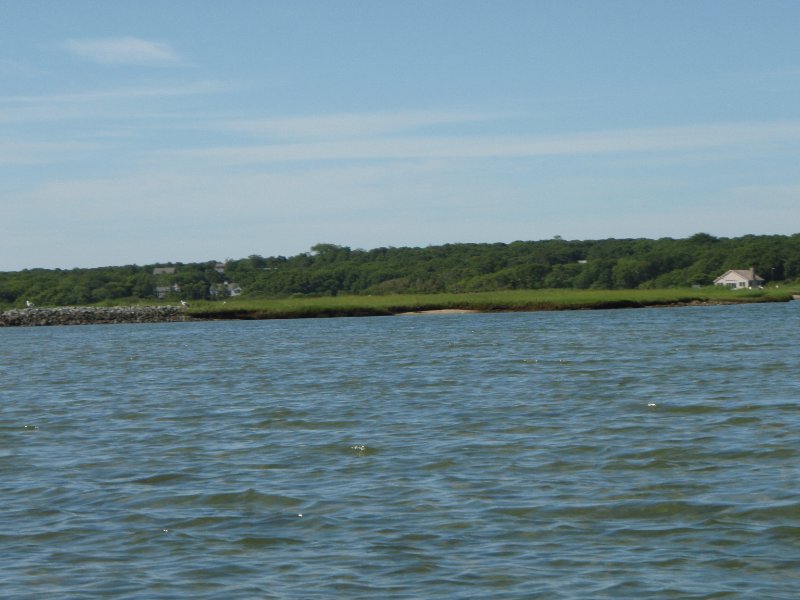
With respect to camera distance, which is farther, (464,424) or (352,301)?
(352,301)

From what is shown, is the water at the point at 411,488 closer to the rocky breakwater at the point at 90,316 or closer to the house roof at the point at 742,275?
the rocky breakwater at the point at 90,316

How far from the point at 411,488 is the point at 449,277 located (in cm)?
15891

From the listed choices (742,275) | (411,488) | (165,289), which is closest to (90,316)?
(165,289)

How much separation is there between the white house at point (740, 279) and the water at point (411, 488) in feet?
395

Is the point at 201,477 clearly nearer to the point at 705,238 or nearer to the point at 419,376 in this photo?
the point at 419,376

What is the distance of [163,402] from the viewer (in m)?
27.7

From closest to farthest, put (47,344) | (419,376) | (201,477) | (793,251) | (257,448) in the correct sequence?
(201,477) → (257,448) → (419,376) → (47,344) → (793,251)

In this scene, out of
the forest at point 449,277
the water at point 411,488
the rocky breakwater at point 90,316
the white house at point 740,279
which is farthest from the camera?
the forest at point 449,277

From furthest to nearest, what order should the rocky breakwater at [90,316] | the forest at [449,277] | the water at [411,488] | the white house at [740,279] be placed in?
the forest at [449,277] < the white house at [740,279] < the rocky breakwater at [90,316] < the water at [411,488]

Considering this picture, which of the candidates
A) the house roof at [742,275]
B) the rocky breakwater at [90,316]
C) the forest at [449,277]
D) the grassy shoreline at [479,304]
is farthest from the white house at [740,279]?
the rocky breakwater at [90,316]

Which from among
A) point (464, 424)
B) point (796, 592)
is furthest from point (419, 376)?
point (796, 592)

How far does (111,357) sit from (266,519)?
40.1 meters

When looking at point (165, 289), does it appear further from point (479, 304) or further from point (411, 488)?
point (411, 488)

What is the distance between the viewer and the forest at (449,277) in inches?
6270
